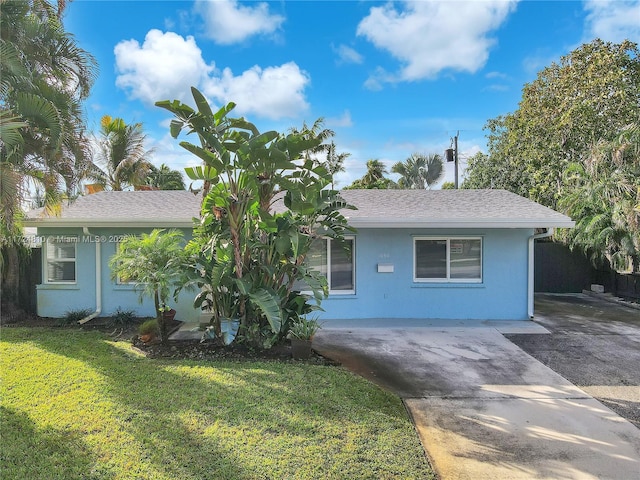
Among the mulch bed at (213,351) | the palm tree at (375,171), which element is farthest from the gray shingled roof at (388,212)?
the palm tree at (375,171)

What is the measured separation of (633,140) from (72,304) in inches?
654

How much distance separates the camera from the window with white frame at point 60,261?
9406 mm

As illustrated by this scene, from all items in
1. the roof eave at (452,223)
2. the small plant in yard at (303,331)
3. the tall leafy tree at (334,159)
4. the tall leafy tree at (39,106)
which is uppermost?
the tall leafy tree at (334,159)

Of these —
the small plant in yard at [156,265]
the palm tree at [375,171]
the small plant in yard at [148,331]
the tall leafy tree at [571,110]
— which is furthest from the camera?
the palm tree at [375,171]

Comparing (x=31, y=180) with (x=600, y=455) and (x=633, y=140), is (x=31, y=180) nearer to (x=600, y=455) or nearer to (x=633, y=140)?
(x=600, y=455)

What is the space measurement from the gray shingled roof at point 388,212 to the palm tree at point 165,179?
601 inches

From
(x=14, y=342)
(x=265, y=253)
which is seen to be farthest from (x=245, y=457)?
(x=14, y=342)

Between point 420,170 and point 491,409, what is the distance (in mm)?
27300

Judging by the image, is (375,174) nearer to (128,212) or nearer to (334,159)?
(334,159)

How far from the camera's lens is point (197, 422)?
3943 mm

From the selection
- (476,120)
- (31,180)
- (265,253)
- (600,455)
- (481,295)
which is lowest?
(600,455)

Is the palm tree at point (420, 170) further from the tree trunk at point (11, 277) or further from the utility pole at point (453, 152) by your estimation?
the tree trunk at point (11, 277)

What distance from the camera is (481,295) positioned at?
9.24 m

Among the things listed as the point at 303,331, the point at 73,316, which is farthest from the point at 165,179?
the point at 303,331
